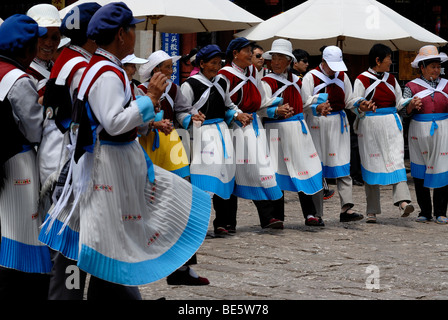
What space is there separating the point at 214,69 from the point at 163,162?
1.40 metres

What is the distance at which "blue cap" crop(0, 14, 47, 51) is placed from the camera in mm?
4961

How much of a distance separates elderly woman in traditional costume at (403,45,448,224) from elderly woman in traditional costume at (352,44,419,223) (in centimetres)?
21

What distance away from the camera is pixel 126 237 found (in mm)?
4566

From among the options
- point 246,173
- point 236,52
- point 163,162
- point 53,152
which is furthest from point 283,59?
point 53,152

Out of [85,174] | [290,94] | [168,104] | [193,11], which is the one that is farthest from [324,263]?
[193,11]

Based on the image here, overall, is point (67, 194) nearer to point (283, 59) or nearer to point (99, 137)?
point (99, 137)

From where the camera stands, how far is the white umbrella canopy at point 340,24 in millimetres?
11203

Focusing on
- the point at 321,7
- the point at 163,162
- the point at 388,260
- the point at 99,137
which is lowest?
the point at 388,260

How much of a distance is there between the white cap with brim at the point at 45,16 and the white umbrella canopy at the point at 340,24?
18.9 feet

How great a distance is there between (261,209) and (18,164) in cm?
465

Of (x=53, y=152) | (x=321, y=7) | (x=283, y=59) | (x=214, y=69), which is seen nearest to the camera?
(x=53, y=152)

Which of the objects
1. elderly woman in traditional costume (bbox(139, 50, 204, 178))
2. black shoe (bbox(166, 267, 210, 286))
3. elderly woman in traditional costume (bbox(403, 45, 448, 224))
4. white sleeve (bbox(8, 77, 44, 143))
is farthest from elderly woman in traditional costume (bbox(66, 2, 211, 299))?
elderly woman in traditional costume (bbox(403, 45, 448, 224))

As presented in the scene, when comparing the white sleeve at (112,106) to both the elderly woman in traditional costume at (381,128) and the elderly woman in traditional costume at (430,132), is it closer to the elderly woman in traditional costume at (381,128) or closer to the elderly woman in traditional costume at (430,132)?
the elderly woman in traditional costume at (381,128)

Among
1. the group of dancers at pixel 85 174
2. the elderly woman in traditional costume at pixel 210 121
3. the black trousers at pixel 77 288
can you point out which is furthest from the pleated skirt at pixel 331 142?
the black trousers at pixel 77 288
